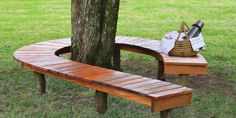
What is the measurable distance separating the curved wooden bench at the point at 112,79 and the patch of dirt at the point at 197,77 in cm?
58

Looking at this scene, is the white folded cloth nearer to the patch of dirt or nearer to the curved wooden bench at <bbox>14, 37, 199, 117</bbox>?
the curved wooden bench at <bbox>14, 37, 199, 117</bbox>

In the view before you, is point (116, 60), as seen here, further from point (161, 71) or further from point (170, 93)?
point (170, 93)

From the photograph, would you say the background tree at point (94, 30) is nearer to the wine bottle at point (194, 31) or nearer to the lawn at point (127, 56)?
the lawn at point (127, 56)

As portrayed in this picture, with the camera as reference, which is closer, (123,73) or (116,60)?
(123,73)

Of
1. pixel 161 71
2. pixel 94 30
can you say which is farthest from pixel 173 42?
pixel 94 30

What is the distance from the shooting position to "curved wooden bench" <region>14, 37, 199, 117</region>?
4.11 meters

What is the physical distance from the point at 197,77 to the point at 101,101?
6.52ft

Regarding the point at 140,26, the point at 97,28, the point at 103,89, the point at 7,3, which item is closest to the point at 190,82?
the point at 97,28

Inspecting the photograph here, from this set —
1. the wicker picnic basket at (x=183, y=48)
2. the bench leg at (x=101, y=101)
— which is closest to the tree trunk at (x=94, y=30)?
the wicker picnic basket at (x=183, y=48)

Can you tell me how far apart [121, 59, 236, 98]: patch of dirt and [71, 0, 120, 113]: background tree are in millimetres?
833

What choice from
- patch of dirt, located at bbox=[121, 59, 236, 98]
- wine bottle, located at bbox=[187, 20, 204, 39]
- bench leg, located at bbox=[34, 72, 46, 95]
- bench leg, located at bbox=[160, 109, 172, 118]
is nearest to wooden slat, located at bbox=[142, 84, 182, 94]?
bench leg, located at bbox=[160, 109, 172, 118]

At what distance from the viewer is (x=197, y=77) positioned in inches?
→ 259

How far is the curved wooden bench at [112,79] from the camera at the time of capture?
13.5 feet

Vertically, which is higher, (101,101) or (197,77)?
(101,101)
